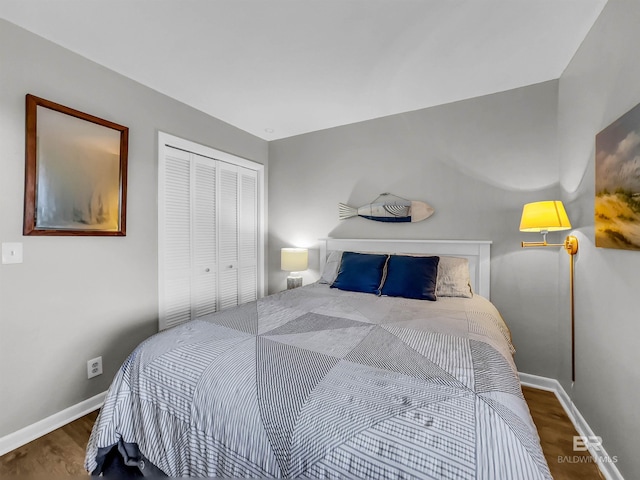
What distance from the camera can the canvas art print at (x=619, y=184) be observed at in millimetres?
1281

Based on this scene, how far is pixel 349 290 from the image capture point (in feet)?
8.24

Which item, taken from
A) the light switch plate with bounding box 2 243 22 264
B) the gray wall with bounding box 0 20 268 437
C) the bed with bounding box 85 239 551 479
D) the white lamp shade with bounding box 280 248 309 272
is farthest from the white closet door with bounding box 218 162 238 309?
the light switch plate with bounding box 2 243 22 264

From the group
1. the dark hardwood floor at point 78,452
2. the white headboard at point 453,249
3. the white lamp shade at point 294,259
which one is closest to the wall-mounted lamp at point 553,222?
the dark hardwood floor at point 78,452

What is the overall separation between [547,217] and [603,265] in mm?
429

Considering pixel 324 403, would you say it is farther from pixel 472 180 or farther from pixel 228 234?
pixel 228 234

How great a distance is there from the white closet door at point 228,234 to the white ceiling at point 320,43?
2.60 feet

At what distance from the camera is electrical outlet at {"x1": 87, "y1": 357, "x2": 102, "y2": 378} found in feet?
6.80

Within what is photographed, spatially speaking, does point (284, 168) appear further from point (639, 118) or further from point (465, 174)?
point (639, 118)

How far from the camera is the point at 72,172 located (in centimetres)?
195

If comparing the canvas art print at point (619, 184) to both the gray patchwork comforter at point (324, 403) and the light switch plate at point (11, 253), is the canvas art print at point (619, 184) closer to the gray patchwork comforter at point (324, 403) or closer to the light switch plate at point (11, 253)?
the gray patchwork comforter at point (324, 403)

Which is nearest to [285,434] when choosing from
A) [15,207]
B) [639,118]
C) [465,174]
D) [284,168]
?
[639,118]

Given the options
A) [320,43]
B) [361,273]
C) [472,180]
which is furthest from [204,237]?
[472,180]

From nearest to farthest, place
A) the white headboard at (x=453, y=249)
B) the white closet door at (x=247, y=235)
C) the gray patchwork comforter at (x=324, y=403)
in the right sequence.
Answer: the gray patchwork comforter at (x=324, y=403) → the white headboard at (x=453, y=249) → the white closet door at (x=247, y=235)

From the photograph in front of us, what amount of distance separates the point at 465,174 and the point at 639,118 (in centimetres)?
139
